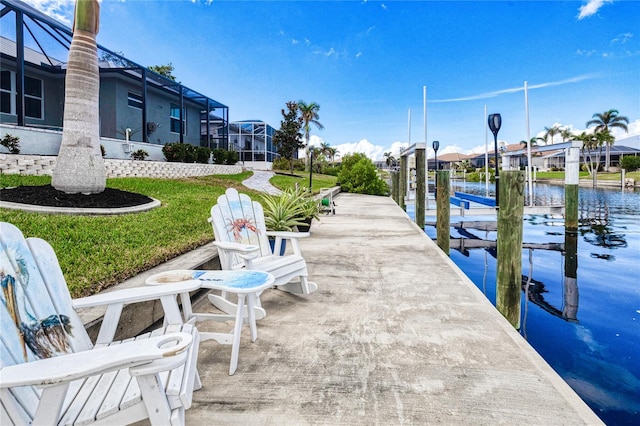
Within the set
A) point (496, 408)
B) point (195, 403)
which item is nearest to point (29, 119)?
point (195, 403)

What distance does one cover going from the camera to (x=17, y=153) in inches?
333

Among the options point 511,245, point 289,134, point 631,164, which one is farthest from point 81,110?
point 631,164

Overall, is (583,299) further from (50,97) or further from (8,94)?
(50,97)

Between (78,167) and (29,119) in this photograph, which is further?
(29,119)

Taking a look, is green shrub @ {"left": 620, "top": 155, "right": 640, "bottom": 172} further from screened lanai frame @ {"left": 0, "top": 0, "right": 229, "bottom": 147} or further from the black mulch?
the black mulch

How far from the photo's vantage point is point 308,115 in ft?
111

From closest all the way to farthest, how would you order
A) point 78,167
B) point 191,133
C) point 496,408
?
point 496,408, point 78,167, point 191,133

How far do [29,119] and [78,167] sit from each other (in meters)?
9.74

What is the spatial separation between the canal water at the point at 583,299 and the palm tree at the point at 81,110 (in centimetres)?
620

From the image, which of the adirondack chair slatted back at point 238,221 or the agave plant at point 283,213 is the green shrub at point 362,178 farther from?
the adirondack chair slatted back at point 238,221

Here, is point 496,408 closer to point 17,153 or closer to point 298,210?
point 298,210

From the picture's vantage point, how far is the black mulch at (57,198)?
5.04 m

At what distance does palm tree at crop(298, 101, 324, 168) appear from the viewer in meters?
33.4

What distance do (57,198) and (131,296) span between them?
4665 millimetres
